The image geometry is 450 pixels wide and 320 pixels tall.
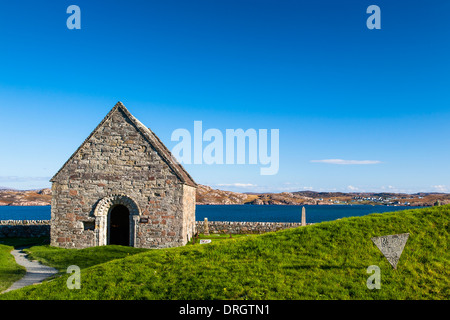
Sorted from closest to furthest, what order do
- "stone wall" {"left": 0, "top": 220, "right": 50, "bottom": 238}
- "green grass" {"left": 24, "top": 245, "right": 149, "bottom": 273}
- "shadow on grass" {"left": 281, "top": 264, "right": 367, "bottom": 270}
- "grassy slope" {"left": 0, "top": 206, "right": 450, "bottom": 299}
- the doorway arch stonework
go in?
1. "grassy slope" {"left": 0, "top": 206, "right": 450, "bottom": 299}
2. "shadow on grass" {"left": 281, "top": 264, "right": 367, "bottom": 270}
3. "green grass" {"left": 24, "top": 245, "right": 149, "bottom": 273}
4. the doorway arch stonework
5. "stone wall" {"left": 0, "top": 220, "right": 50, "bottom": 238}

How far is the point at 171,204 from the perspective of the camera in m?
21.6

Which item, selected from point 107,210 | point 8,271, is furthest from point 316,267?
point 107,210

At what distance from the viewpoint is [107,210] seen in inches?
876

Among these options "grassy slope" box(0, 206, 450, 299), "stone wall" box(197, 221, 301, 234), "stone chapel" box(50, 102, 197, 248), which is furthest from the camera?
"stone wall" box(197, 221, 301, 234)

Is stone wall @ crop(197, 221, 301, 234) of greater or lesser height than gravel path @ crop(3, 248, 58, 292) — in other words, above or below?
below

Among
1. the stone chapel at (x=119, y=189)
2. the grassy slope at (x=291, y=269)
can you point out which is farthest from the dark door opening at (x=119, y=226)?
the grassy slope at (x=291, y=269)

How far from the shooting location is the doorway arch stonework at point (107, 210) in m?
21.7

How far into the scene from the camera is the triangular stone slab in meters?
11.5

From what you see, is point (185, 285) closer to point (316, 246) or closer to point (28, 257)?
point (316, 246)

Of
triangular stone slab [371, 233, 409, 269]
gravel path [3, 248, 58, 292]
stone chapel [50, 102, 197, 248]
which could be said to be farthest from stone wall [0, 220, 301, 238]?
triangular stone slab [371, 233, 409, 269]

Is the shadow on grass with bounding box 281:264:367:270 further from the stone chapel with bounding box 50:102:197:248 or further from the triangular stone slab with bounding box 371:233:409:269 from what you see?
the stone chapel with bounding box 50:102:197:248

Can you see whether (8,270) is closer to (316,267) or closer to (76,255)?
(76,255)

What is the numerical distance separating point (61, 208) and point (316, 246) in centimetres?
1747

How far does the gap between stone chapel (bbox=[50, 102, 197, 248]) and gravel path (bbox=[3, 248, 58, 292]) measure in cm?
311
